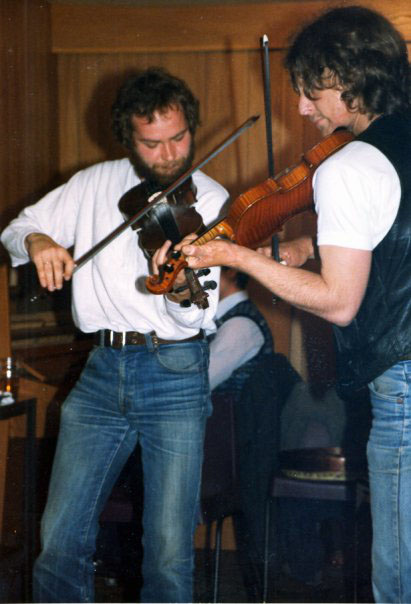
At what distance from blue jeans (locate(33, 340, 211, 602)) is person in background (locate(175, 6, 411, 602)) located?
0.41 meters

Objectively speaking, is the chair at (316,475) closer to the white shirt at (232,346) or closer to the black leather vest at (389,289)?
the white shirt at (232,346)

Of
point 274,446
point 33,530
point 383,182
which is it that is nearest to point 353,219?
point 383,182

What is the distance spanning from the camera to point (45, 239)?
74.7 inches

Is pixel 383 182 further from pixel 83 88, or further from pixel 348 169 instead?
pixel 83 88

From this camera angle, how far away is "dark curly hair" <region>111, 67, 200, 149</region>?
6.75 feet

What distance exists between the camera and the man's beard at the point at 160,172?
6.46 feet

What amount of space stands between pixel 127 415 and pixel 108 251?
0.41 m

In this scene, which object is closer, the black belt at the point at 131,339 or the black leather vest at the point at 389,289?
the black leather vest at the point at 389,289

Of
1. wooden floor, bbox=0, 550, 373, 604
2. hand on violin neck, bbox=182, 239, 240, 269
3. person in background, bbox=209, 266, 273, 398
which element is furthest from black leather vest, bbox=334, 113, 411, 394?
wooden floor, bbox=0, 550, 373, 604

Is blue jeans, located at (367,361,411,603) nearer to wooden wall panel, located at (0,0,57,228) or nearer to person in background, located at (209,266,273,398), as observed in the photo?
→ person in background, located at (209,266,273,398)

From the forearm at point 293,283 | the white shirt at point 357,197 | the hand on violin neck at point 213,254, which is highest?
the white shirt at point 357,197

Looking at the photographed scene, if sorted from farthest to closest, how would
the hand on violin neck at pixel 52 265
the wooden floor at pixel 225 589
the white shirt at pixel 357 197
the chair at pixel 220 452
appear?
1. the wooden floor at pixel 225 589
2. the chair at pixel 220 452
3. the hand on violin neck at pixel 52 265
4. the white shirt at pixel 357 197

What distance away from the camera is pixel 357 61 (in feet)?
5.22

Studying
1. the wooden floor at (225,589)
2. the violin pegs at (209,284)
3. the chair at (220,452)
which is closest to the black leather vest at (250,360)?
the chair at (220,452)
